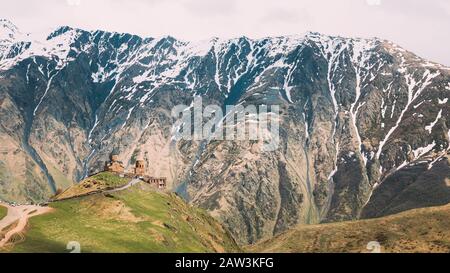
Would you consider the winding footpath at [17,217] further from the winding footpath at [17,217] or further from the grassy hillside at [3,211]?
the grassy hillside at [3,211]

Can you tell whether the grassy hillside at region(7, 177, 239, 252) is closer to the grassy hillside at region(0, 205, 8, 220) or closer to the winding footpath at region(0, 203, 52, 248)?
the winding footpath at region(0, 203, 52, 248)

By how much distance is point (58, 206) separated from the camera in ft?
589

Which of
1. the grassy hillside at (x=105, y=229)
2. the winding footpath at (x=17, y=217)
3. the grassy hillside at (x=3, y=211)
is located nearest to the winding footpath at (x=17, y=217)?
the winding footpath at (x=17, y=217)

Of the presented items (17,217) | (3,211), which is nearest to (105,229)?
(17,217)

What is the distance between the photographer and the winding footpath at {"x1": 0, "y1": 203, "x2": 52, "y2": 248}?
141875mm

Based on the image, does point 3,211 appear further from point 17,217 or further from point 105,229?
point 105,229

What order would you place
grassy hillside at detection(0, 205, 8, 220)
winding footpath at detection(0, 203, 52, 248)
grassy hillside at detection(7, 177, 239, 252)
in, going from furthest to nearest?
1. grassy hillside at detection(0, 205, 8, 220)
2. grassy hillside at detection(7, 177, 239, 252)
3. winding footpath at detection(0, 203, 52, 248)

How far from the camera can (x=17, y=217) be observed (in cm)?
15975

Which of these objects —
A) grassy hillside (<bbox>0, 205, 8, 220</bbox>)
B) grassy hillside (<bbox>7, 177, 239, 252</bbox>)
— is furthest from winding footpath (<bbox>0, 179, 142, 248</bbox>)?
grassy hillside (<bbox>7, 177, 239, 252</bbox>)

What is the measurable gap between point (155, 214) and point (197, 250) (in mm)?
20443

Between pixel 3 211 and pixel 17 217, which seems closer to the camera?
pixel 17 217
